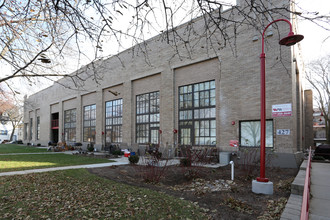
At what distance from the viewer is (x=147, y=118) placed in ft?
70.0

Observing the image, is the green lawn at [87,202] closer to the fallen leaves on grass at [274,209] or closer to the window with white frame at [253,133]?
the fallen leaves on grass at [274,209]

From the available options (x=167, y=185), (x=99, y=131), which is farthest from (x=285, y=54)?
(x=99, y=131)

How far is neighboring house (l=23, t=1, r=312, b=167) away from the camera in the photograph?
13.1 metres

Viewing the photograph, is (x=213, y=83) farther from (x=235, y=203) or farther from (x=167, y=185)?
(x=235, y=203)

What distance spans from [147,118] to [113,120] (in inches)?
231

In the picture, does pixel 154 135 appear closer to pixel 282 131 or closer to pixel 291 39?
pixel 282 131

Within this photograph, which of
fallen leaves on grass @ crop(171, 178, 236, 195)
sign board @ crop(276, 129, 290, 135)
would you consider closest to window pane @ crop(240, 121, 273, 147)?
sign board @ crop(276, 129, 290, 135)

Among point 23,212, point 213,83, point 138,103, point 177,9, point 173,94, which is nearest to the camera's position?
point 177,9

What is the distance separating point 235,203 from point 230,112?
10124 mm

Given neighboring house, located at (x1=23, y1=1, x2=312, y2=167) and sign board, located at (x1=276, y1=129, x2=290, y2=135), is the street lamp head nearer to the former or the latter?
neighboring house, located at (x1=23, y1=1, x2=312, y2=167)

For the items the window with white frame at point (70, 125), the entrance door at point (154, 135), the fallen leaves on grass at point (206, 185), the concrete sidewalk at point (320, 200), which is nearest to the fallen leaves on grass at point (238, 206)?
the concrete sidewalk at point (320, 200)

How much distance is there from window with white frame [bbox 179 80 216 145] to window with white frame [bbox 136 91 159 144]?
3039 millimetres

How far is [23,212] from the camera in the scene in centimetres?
504

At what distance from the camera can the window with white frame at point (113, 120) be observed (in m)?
24.5
